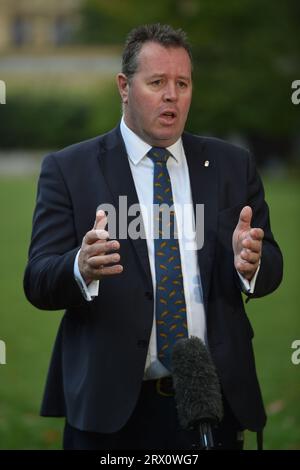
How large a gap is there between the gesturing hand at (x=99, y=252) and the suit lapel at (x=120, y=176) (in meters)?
0.33

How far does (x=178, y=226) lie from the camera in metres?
3.91

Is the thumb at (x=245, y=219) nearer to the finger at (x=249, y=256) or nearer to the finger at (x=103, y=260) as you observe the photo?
the finger at (x=249, y=256)

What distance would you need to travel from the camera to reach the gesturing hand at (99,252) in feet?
11.2

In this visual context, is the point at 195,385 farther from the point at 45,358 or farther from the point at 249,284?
the point at 45,358

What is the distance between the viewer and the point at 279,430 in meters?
6.81

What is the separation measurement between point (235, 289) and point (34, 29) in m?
79.4

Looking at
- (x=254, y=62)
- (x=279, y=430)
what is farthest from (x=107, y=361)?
(x=254, y=62)

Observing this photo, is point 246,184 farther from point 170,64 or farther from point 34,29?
point 34,29

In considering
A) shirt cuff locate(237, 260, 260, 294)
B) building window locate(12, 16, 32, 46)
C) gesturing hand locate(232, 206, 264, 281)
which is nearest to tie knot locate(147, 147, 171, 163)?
gesturing hand locate(232, 206, 264, 281)

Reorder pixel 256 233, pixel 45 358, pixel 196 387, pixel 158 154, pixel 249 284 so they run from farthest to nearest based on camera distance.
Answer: pixel 45 358, pixel 158 154, pixel 249 284, pixel 256 233, pixel 196 387

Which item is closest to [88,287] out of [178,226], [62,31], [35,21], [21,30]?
[178,226]

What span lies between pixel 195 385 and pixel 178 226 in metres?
0.76

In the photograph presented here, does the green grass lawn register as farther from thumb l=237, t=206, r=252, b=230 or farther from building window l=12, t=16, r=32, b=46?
building window l=12, t=16, r=32, b=46

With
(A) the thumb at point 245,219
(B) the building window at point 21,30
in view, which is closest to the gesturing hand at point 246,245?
(A) the thumb at point 245,219
